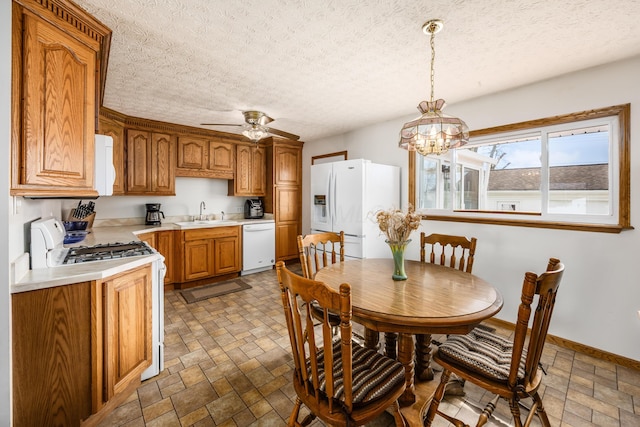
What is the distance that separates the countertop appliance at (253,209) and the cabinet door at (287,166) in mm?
524

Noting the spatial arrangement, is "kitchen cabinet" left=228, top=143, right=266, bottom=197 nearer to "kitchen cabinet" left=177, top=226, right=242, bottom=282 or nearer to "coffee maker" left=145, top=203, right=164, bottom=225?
"kitchen cabinet" left=177, top=226, right=242, bottom=282

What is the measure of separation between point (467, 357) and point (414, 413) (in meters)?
0.55

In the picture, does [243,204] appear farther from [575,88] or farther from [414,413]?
[575,88]

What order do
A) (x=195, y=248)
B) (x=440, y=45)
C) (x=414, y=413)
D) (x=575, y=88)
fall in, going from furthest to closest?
1. (x=195, y=248)
2. (x=575, y=88)
3. (x=440, y=45)
4. (x=414, y=413)

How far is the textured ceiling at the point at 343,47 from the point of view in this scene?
1566 millimetres

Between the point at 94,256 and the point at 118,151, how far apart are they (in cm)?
225

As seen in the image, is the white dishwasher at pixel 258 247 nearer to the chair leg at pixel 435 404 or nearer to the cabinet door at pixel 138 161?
the cabinet door at pixel 138 161

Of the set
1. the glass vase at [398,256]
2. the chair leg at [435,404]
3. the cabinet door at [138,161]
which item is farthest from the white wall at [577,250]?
the cabinet door at [138,161]

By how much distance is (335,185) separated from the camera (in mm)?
3559

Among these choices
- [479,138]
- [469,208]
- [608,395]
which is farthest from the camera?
[469,208]

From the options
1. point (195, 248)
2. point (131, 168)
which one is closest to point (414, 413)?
point (195, 248)

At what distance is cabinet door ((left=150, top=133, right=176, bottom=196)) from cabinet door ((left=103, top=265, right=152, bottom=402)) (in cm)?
239

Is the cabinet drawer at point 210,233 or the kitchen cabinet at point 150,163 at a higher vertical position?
the kitchen cabinet at point 150,163

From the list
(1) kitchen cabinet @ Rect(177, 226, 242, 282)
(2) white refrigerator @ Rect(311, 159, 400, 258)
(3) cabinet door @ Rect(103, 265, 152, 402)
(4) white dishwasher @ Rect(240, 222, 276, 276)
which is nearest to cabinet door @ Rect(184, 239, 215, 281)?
(1) kitchen cabinet @ Rect(177, 226, 242, 282)
